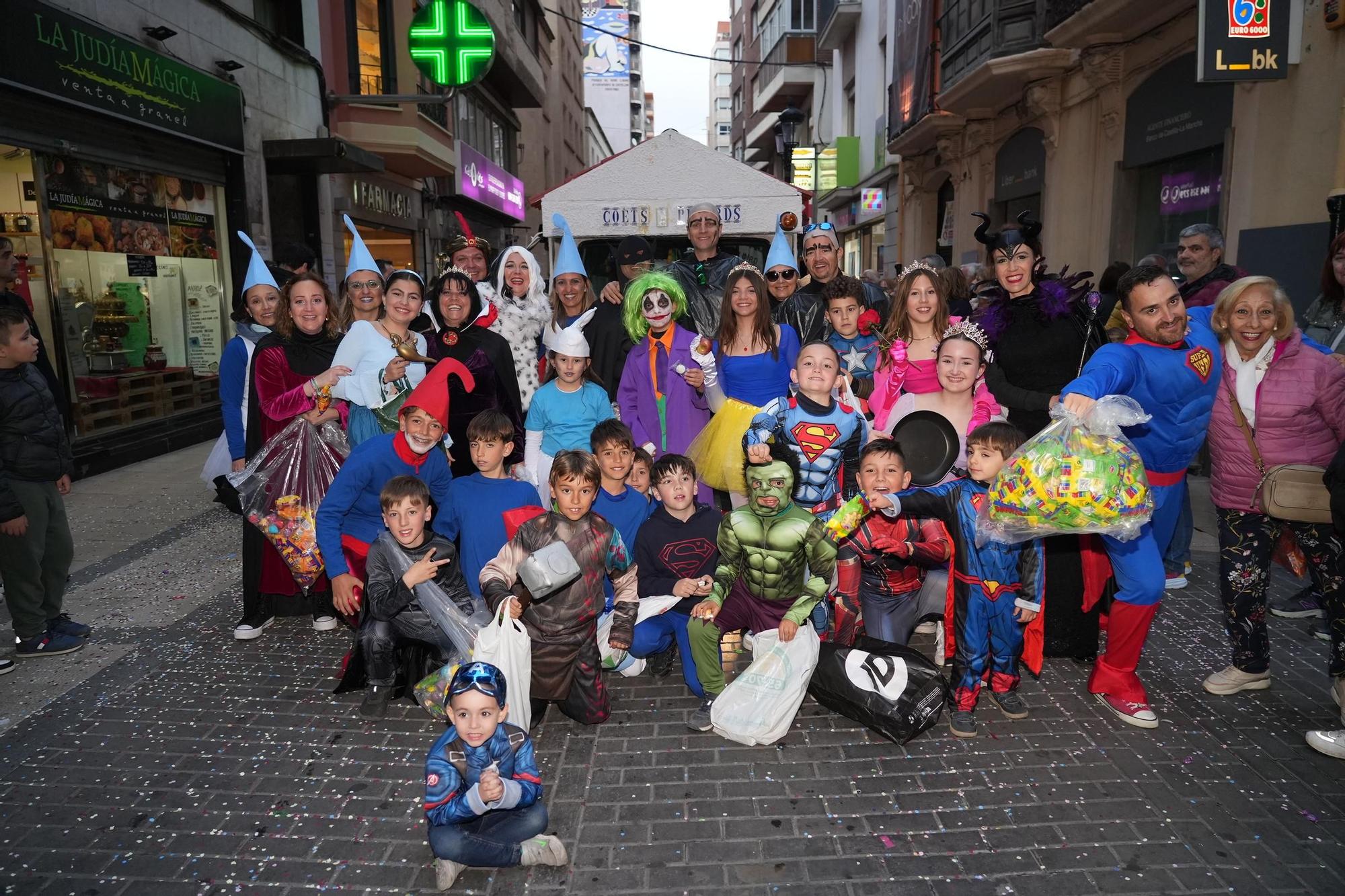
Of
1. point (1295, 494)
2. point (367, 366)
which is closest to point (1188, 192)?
point (1295, 494)

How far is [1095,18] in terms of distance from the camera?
33.1 feet

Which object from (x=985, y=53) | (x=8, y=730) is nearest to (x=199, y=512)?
(x=8, y=730)

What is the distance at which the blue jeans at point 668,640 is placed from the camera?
13.1 feet

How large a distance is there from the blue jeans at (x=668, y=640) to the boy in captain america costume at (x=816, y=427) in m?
0.85

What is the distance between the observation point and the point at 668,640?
14.1 feet

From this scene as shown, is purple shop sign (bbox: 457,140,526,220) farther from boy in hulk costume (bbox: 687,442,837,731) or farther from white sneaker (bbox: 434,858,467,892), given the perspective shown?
white sneaker (bbox: 434,858,467,892)

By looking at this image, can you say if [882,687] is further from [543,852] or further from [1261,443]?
[1261,443]

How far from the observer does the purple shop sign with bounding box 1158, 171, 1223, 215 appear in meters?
9.20

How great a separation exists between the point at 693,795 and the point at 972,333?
8.84 ft

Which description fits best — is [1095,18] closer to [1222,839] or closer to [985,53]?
[985,53]

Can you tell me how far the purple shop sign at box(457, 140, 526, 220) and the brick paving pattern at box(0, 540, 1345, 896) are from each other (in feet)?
62.2

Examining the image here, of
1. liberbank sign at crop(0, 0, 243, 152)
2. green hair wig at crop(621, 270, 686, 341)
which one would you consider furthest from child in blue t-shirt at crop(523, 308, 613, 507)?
liberbank sign at crop(0, 0, 243, 152)

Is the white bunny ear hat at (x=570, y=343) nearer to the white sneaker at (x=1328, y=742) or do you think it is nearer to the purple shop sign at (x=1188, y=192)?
the white sneaker at (x=1328, y=742)

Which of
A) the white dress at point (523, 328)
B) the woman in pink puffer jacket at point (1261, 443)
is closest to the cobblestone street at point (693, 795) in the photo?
the woman in pink puffer jacket at point (1261, 443)
